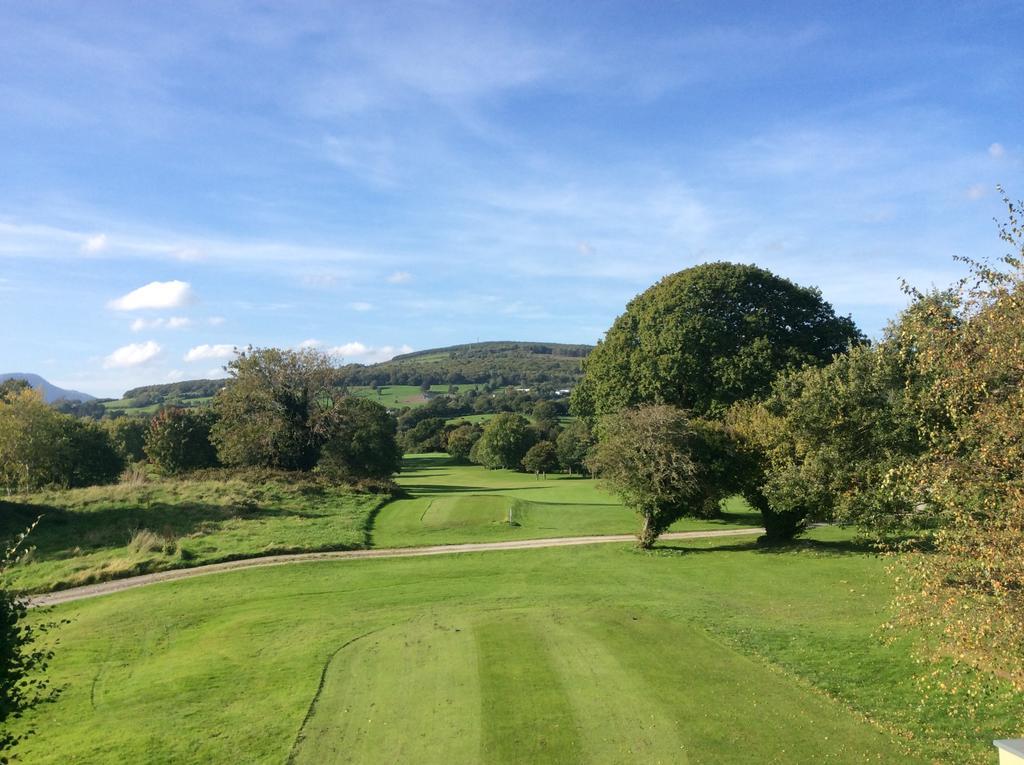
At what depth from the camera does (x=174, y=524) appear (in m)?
32.5

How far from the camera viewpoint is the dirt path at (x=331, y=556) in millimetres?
22886

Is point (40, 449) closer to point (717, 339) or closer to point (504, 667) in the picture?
point (717, 339)

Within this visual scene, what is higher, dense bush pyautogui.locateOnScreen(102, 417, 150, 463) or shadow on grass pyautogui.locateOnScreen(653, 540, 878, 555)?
dense bush pyautogui.locateOnScreen(102, 417, 150, 463)

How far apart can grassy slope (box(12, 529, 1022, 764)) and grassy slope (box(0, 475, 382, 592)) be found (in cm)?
424

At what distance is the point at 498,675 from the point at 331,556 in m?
16.2

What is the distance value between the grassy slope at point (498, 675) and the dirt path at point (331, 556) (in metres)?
1.49

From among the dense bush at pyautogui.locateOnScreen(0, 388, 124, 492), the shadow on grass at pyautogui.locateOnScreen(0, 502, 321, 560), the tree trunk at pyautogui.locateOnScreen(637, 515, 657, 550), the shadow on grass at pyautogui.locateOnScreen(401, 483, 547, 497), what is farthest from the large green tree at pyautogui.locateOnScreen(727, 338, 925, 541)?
the dense bush at pyautogui.locateOnScreen(0, 388, 124, 492)

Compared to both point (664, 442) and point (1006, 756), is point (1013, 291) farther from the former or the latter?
point (664, 442)

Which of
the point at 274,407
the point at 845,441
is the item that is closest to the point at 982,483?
the point at 845,441

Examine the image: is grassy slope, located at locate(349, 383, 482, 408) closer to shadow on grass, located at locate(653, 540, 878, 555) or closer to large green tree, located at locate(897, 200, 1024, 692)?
shadow on grass, located at locate(653, 540, 878, 555)

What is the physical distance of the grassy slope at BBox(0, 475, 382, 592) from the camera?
84.4 ft

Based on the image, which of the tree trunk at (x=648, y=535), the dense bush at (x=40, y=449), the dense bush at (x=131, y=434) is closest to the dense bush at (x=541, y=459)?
the dense bush at (x=40, y=449)

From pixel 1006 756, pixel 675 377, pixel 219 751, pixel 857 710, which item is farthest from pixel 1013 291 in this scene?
pixel 675 377

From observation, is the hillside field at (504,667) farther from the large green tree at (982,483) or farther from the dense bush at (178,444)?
the dense bush at (178,444)
